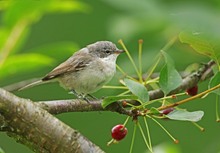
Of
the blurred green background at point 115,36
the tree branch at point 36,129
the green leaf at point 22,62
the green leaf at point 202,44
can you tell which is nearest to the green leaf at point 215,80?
the green leaf at point 202,44

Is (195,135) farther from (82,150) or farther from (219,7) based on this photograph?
(219,7)

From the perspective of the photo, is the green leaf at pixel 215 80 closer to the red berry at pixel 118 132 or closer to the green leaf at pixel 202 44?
the green leaf at pixel 202 44

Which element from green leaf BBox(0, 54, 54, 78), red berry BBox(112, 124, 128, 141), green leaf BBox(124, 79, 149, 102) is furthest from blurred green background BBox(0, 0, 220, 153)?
red berry BBox(112, 124, 128, 141)

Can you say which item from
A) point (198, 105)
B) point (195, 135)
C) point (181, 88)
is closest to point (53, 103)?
point (181, 88)

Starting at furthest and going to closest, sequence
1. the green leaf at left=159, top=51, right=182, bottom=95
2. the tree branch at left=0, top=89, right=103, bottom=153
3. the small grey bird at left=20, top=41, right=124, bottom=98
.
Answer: the small grey bird at left=20, top=41, right=124, bottom=98 < the green leaf at left=159, top=51, right=182, bottom=95 < the tree branch at left=0, top=89, right=103, bottom=153

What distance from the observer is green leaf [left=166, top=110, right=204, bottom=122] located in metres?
1.38

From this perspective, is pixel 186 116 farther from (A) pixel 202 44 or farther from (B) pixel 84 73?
(B) pixel 84 73

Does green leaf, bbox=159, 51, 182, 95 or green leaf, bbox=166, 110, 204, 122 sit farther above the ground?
green leaf, bbox=159, 51, 182, 95

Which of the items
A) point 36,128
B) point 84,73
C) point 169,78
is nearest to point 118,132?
point 169,78

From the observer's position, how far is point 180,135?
615cm

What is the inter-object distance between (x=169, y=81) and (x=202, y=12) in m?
1.03

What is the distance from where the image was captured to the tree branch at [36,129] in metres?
1.35

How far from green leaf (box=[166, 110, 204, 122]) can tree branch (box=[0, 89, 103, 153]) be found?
0.79 feet

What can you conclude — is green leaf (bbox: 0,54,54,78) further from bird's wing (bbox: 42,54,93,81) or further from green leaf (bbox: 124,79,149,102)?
green leaf (bbox: 124,79,149,102)
